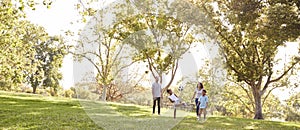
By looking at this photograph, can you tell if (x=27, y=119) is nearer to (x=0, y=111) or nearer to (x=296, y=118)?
(x=0, y=111)

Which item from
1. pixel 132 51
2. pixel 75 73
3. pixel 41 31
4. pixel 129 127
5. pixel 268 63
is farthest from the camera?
pixel 41 31

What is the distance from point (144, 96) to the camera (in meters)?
19.1

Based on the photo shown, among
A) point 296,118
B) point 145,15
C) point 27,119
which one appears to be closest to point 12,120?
point 27,119

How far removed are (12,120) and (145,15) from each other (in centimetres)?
1020

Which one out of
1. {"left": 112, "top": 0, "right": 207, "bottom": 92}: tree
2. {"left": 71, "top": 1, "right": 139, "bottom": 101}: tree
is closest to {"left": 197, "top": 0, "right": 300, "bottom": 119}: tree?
{"left": 112, "top": 0, "right": 207, "bottom": 92}: tree

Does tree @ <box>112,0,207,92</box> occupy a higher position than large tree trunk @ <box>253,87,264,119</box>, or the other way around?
tree @ <box>112,0,207,92</box>

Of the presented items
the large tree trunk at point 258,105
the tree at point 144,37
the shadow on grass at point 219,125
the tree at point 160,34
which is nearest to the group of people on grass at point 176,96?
the tree at point 160,34

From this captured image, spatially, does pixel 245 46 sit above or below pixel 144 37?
above

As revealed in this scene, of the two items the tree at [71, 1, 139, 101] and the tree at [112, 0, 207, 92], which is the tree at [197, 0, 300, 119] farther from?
the tree at [71, 1, 139, 101]

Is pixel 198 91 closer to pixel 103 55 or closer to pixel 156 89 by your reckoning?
pixel 156 89

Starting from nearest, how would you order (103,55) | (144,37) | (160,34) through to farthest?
1. (144,37)
2. (160,34)
3. (103,55)

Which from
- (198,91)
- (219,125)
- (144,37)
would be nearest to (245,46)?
(198,91)

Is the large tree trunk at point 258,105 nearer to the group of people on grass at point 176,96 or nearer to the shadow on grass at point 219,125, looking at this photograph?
the shadow on grass at point 219,125

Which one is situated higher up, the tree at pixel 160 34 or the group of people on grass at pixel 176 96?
the tree at pixel 160 34
